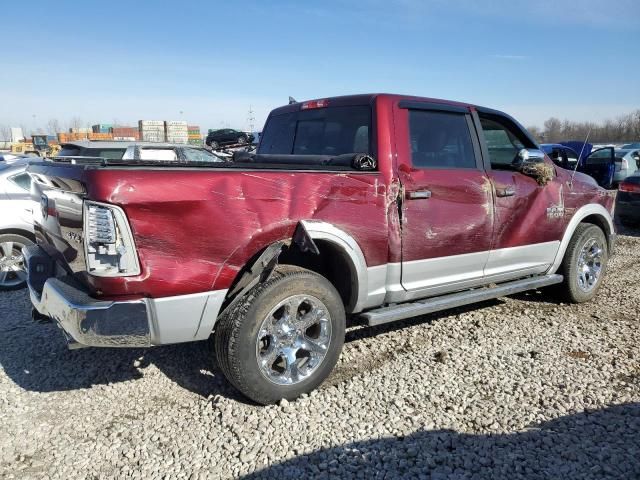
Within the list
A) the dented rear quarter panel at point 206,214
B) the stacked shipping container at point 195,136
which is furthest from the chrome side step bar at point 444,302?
the stacked shipping container at point 195,136

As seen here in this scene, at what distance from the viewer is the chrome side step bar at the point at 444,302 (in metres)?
3.62

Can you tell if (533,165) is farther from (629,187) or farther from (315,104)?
(629,187)

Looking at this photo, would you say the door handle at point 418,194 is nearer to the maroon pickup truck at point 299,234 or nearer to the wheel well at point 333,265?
the maroon pickup truck at point 299,234

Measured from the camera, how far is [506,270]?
15.1 ft

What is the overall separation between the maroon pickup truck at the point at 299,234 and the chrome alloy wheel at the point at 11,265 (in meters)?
2.57

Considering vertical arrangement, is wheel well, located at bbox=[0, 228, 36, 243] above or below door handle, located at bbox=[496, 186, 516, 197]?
below

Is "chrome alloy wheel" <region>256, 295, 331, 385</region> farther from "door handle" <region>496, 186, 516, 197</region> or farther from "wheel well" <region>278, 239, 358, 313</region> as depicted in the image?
"door handle" <region>496, 186, 516, 197</region>

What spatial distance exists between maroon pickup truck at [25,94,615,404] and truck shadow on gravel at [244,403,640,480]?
661 mm

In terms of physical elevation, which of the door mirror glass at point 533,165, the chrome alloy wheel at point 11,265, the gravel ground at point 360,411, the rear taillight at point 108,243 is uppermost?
the door mirror glass at point 533,165

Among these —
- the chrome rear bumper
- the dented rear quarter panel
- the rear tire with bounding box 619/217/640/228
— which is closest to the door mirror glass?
→ the dented rear quarter panel

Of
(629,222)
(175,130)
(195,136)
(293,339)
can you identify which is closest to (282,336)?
(293,339)

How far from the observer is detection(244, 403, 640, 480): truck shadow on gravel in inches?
102

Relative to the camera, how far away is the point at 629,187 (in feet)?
32.3

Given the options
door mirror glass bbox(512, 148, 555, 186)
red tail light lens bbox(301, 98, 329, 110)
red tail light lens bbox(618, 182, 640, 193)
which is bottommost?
red tail light lens bbox(618, 182, 640, 193)
